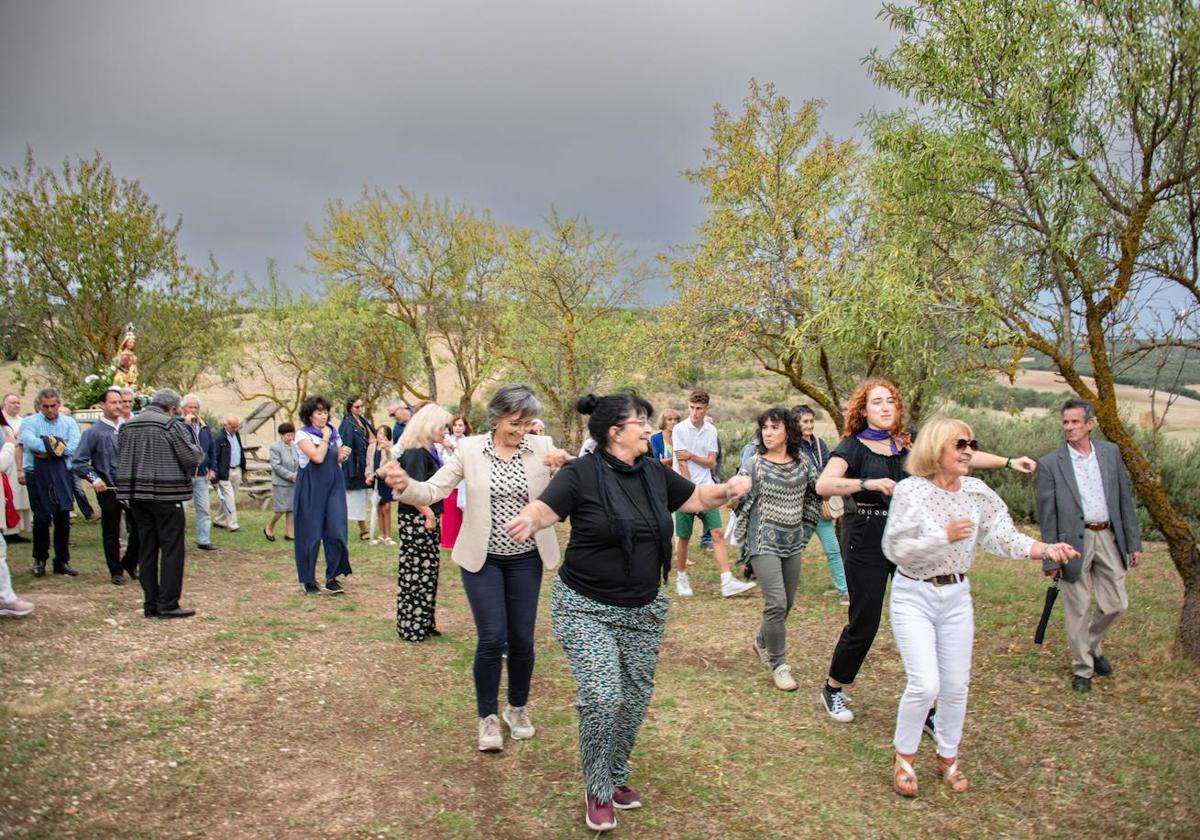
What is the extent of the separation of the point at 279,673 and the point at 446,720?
1556 millimetres

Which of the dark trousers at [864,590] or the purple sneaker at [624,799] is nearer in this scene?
the purple sneaker at [624,799]

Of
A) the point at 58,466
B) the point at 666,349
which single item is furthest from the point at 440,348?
the point at 58,466

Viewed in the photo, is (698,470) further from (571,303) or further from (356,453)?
(571,303)

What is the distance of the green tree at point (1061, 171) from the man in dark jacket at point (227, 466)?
34.1ft

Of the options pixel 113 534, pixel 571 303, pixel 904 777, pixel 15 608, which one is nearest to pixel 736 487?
pixel 904 777

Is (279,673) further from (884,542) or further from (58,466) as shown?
(58,466)

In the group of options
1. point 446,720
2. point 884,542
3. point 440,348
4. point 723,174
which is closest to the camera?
point 884,542

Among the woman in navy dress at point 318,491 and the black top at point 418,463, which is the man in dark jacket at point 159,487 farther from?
the black top at point 418,463

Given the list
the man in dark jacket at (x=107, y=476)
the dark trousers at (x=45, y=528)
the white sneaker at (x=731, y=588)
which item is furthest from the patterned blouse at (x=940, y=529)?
the dark trousers at (x=45, y=528)

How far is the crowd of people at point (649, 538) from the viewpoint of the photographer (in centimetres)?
394

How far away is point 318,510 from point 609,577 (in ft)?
18.2

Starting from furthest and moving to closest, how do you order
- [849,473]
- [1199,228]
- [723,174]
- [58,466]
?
[723,174] < [58,466] < [1199,228] < [849,473]

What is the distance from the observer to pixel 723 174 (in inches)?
523

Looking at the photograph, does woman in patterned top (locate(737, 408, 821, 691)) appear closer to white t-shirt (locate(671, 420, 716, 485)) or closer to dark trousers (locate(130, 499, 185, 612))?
white t-shirt (locate(671, 420, 716, 485))
